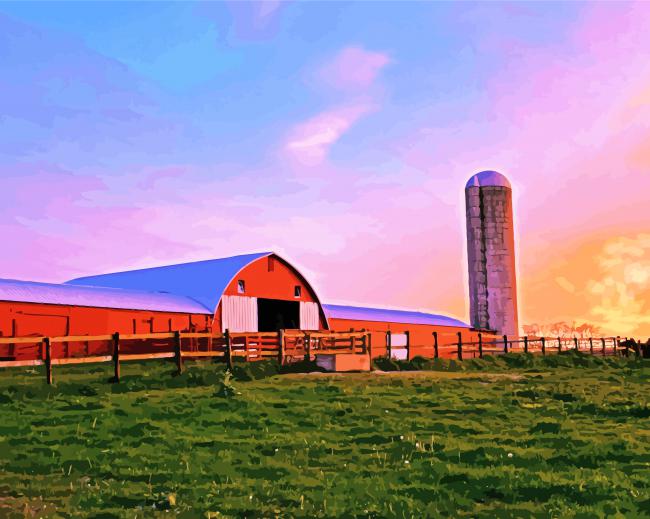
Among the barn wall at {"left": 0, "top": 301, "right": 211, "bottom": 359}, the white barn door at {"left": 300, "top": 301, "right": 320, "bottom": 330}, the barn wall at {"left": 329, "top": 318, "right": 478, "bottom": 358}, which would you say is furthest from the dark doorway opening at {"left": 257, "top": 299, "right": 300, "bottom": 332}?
the barn wall at {"left": 0, "top": 301, "right": 211, "bottom": 359}

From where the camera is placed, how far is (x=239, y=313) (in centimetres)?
4459

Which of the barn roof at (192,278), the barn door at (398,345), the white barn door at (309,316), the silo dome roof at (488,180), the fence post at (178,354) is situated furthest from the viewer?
the silo dome roof at (488,180)

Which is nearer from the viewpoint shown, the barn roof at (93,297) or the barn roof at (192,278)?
the barn roof at (93,297)

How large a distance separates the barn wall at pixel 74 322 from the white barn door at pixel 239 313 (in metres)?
2.32

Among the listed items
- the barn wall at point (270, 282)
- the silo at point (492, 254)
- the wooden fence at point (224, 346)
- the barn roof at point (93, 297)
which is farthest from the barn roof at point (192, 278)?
the silo at point (492, 254)

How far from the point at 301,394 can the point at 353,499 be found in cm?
1091

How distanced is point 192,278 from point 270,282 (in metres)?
5.22

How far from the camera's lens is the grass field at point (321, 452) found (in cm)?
819

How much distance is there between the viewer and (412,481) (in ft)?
29.6

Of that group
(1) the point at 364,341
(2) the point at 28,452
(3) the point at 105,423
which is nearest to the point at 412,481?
(2) the point at 28,452

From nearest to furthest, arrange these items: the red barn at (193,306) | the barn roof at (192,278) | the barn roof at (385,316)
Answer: the red barn at (193,306) < the barn roof at (192,278) < the barn roof at (385,316)

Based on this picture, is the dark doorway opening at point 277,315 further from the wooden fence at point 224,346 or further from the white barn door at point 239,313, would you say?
the wooden fence at point 224,346

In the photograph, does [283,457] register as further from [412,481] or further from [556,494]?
[556,494]

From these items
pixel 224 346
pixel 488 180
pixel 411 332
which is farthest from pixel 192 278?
pixel 488 180
